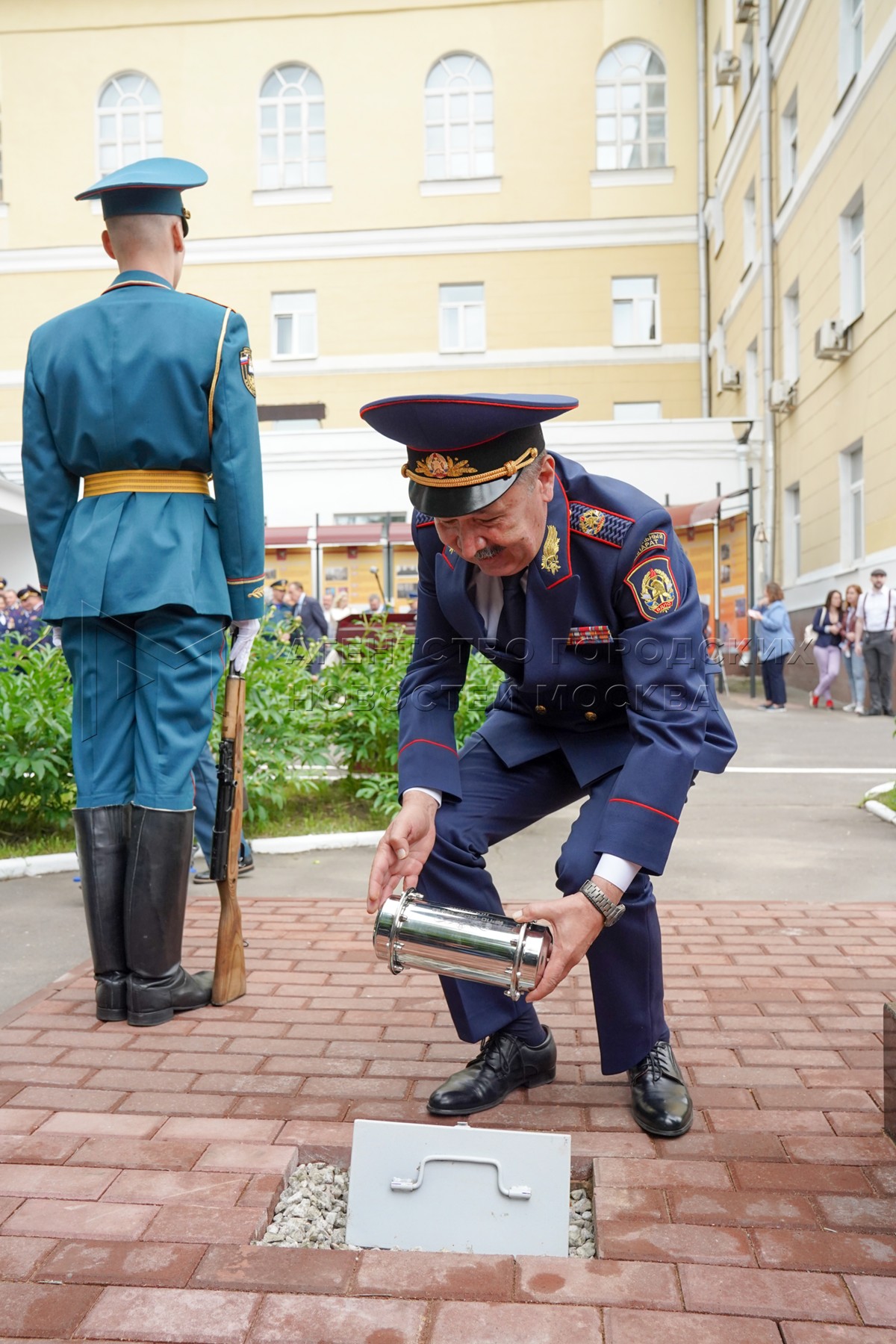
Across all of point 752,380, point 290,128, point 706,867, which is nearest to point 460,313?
point 290,128

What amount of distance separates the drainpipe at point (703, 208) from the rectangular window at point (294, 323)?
8693mm

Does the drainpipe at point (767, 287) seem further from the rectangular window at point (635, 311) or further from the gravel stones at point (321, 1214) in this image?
the gravel stones at point (321, 1214)

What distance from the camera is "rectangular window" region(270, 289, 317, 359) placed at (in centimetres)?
2616

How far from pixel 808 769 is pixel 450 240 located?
20.4 m

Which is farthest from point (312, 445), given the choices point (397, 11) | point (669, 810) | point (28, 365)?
point (669, 810)

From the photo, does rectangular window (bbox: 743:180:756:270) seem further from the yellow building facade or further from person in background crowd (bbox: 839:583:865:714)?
person in background crowd (bbox: 839:583:865:714)

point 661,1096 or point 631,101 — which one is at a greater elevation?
point 631,101

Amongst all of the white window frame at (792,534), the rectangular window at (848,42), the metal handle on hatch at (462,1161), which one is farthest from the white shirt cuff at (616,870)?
the white window frame at (792,534)

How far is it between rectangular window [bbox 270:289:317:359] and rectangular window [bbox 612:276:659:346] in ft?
22.5

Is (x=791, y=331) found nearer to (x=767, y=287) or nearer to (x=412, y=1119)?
(x=767, y=287)

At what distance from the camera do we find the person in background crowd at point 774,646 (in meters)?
14.6

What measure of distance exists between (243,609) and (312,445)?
2014 cm

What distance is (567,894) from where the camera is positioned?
2498 mm

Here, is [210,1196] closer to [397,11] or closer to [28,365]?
[28,365]
